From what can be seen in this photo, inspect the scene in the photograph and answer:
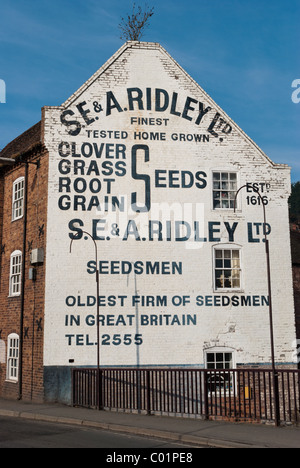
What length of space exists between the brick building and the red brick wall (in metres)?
0.08

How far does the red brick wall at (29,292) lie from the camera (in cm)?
1928

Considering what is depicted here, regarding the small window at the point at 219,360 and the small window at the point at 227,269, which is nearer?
A: the small window at the point at 219,360

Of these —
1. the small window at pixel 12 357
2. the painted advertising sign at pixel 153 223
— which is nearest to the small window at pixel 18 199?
the painted advertising sign at pixel 153 223

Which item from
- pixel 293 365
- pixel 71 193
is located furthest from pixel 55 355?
pixel 293 365

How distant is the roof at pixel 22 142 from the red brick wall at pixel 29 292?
52.1 inches

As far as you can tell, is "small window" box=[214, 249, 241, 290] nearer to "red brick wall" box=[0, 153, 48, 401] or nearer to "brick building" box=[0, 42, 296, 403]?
"brick building" box=[0, 42, 296, 403]

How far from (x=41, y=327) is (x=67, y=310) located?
1125 millimetres

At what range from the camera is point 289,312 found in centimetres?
2064

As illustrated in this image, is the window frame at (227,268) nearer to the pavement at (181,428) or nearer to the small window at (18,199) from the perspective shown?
the pavement at (181,428)

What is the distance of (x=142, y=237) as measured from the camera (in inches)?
786

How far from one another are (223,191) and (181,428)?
11.3 meters

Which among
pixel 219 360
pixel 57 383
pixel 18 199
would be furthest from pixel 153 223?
pixel 57 383
